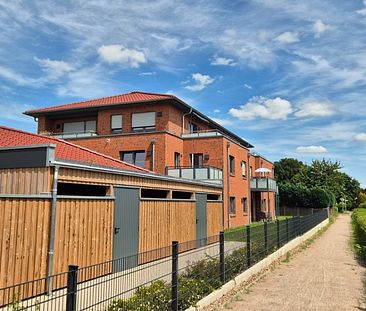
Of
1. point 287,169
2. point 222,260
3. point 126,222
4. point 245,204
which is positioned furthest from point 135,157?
point 287,169

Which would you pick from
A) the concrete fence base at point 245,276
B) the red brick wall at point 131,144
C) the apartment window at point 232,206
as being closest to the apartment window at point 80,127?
the red brick wall at point 131,144

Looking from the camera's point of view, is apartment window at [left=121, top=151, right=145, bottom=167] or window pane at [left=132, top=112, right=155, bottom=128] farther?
window pane at [left=132, top=112, right=155, bottom=128]

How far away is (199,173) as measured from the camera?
23016 mm

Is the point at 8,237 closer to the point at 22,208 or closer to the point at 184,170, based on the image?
the point at 22,208

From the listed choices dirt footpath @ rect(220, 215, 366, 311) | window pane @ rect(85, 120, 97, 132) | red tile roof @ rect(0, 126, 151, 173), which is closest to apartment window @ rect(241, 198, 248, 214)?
window pane @ rect(85, 120, 97, 132)

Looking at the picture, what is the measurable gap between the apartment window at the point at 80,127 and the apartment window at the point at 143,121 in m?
3.93

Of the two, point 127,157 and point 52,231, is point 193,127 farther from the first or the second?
point 52,231

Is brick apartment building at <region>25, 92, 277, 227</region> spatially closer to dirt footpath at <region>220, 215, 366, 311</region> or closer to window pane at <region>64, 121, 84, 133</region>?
window pane at <region>64, 121, 84, 133</region>

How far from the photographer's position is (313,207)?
154ft

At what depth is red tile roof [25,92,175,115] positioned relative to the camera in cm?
2692

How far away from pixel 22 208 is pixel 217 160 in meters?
18.7

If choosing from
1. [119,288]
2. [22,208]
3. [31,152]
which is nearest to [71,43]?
[31,152]

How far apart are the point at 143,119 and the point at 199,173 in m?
6.60

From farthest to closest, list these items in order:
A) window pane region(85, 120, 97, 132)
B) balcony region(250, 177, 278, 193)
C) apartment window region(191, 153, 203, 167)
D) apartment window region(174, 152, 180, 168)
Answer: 1. balcony region(250, 177, 278, 193)
2. window pane region(85, 120, 97, 132)
3. apartment window region(191, 153, 203, 167)
4. apartment window region(174, 152, 180, 168)
